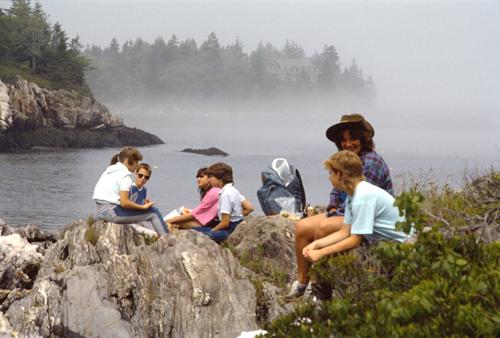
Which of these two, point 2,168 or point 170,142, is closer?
point 2,168

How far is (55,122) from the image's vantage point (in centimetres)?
7075

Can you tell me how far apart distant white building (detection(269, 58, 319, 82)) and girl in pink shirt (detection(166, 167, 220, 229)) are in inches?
4978

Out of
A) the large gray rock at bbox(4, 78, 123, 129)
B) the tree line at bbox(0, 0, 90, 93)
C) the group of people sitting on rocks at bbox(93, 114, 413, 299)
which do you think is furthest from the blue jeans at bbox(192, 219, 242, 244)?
the tree line at bbox(0, 0, 90, 93)

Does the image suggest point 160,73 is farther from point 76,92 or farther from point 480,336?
point 480,336

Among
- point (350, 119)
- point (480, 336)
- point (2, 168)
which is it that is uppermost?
point (350, 119)

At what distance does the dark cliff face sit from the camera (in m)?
65.8

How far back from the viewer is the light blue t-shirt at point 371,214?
228 inches

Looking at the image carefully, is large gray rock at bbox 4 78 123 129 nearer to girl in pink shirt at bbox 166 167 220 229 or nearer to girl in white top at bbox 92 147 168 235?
girl in pink shirt at bbox 166 167 220 229

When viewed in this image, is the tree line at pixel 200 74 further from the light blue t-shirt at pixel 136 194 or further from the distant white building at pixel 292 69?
the light blue t-shirt at pixel 136 194

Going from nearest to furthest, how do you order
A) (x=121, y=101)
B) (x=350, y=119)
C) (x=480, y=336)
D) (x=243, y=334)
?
(x=480, y=336) < (x=350, y=119) < (x=243, y=334) < (x=121, y=101)

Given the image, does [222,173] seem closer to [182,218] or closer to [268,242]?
[182,218]

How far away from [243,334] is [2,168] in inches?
2148

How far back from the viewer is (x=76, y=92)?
75.6 metres

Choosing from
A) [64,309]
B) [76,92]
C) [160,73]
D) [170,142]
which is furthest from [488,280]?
[160,73]
